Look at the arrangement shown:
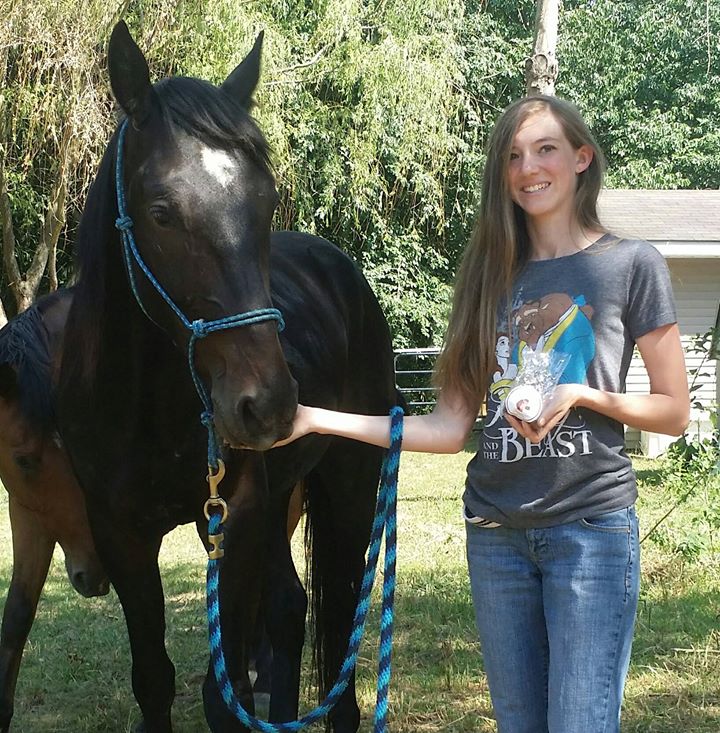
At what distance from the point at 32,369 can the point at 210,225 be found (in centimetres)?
170

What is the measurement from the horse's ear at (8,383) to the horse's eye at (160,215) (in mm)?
1672

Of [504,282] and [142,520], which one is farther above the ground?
[504,282]

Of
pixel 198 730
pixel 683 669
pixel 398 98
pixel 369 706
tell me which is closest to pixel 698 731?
pixel 683 669

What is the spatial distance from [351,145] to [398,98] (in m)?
0.93

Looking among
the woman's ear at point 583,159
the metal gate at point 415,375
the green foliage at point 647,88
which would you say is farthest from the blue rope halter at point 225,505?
the green foliage at point 647,88

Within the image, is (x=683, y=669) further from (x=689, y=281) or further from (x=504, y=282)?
(x=689, y=281)

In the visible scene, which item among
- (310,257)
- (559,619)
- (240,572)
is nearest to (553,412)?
(559,619)

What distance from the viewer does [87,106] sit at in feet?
28.6

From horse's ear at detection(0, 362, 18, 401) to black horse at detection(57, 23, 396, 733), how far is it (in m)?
0.85

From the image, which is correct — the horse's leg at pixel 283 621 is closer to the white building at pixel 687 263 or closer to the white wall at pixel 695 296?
the white building at pixel 687 263

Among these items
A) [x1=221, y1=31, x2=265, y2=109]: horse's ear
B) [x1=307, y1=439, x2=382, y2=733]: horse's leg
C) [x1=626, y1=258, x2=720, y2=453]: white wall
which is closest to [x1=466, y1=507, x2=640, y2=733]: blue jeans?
[x1=221, y1=31, x2=265, y2=109]: horse's ear

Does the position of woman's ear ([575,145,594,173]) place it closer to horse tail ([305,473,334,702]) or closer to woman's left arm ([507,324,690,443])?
woman's left arm ([507,324,690,443])

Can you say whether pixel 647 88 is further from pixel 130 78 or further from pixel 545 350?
pixel 545 350

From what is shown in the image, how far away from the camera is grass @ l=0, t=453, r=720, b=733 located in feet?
12.1
